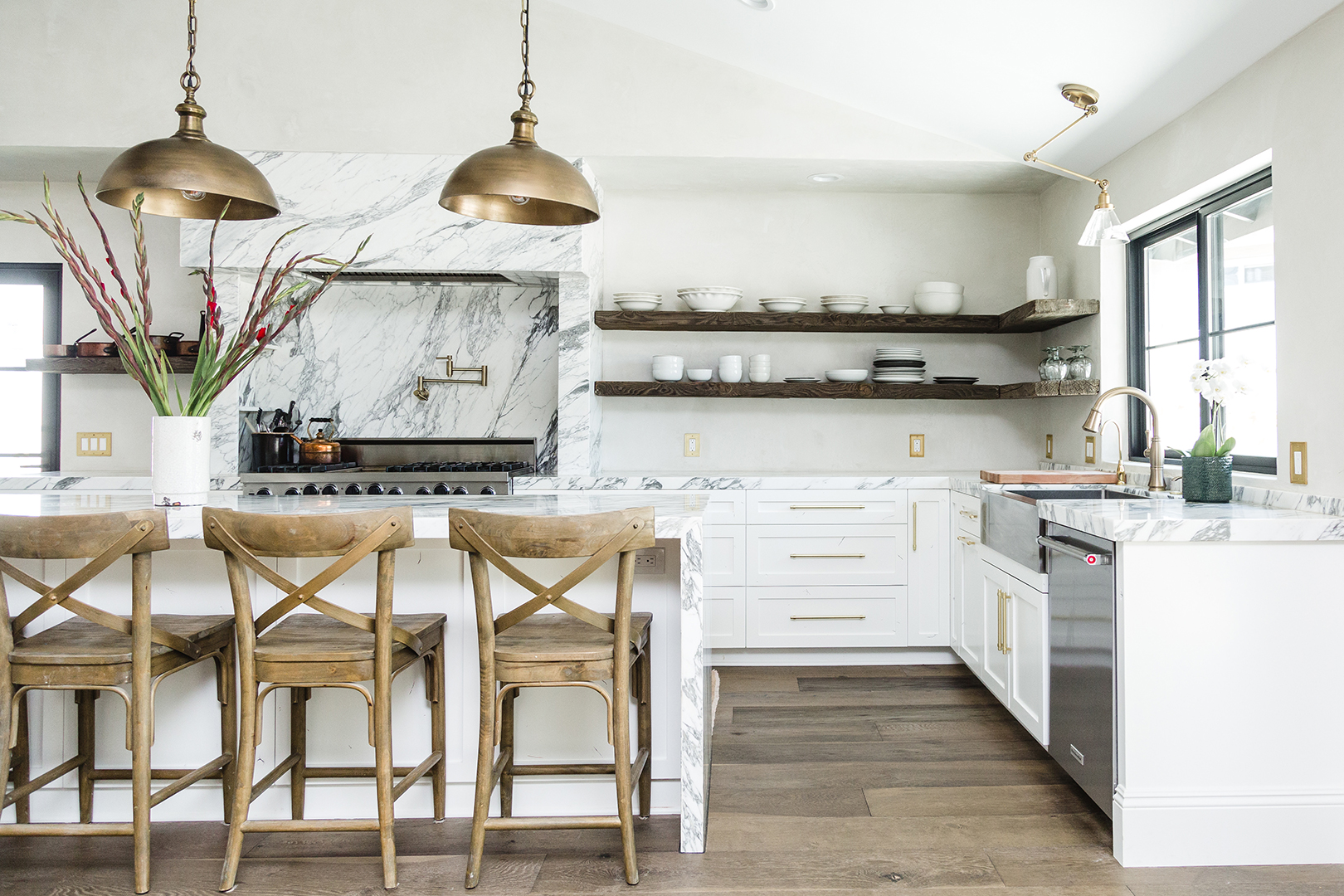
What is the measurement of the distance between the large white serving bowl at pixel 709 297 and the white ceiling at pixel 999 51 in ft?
3.15

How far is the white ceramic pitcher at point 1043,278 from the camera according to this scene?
3699mm

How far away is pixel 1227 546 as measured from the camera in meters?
2.03

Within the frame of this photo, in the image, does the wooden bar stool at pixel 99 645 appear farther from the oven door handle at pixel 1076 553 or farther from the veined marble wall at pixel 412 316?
the oven door handle at pixel 1076 553

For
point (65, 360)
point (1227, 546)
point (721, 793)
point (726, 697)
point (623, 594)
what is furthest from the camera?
point (65, 360)

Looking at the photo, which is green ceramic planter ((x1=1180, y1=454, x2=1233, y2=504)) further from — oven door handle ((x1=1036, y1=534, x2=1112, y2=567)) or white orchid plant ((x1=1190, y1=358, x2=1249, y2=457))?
oven door handle ((x1=1036, y1=534, x2=1112, y2=567))

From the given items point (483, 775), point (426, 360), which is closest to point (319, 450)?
point (426, 360)

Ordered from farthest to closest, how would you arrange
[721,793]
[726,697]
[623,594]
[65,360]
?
[65,360] < [726,697] < [721,793] < [623,594]

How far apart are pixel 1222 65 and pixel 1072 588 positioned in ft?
5.76

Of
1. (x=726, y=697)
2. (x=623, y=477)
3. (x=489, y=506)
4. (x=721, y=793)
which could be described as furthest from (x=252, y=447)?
(x=721, y=793)

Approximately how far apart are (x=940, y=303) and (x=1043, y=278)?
48cm

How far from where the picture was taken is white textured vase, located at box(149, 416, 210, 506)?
7.29 feet

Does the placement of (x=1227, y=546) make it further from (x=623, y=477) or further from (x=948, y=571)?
(x=623, y=477)

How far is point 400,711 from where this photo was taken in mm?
2240

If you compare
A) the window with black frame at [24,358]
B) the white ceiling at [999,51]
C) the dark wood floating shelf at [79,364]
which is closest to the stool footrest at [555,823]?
the white ceiling at [999,51]
